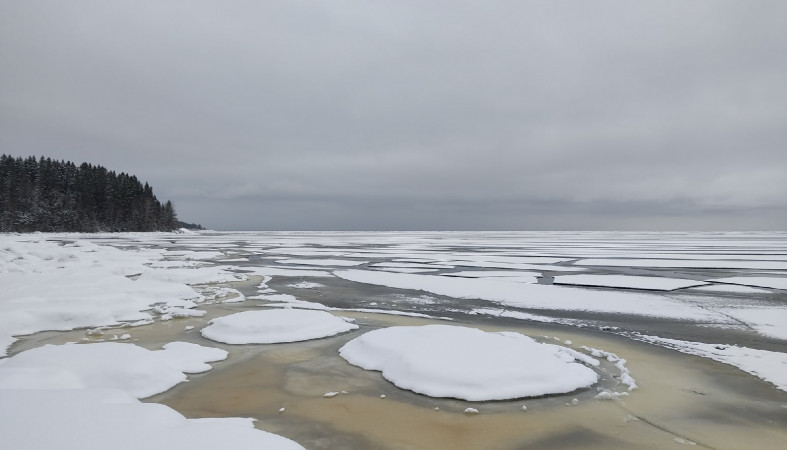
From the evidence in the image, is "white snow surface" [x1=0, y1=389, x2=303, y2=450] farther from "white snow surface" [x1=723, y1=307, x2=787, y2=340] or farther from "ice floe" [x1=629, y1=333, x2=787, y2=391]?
"white snow surface" [x1=723, y1=307, x2=787, y2=340]

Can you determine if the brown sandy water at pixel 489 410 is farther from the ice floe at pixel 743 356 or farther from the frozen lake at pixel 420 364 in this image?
the ice floe at pixel 743 356

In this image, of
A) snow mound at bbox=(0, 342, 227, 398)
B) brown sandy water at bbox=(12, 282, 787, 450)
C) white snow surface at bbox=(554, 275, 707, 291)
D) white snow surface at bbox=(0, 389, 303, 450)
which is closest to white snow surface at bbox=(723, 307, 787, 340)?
brown sandy water at bbox=(12, 282, 787, 450)

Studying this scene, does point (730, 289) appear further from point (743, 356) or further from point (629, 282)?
point (743, 356)

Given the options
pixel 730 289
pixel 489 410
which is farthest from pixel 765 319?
pixel 489 410

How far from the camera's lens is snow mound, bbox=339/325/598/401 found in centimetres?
568

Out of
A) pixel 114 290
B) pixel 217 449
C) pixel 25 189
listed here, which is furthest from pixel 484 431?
pixel 25 189

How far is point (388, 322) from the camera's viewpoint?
969cm

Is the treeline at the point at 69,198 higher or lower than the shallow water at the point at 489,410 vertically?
higher

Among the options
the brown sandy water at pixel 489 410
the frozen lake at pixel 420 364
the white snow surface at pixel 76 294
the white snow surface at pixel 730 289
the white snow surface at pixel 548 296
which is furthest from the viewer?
the white snow surface at pixel 730 289

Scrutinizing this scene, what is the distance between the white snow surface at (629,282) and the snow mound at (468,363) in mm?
9203

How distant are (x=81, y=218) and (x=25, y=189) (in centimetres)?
863

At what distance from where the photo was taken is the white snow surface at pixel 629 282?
14.9 meters

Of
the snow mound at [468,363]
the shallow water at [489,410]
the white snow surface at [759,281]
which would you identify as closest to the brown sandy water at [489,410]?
the shallow water at [489,410]

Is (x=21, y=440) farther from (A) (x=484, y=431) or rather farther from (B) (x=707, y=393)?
(B) (x=707, y=393)
